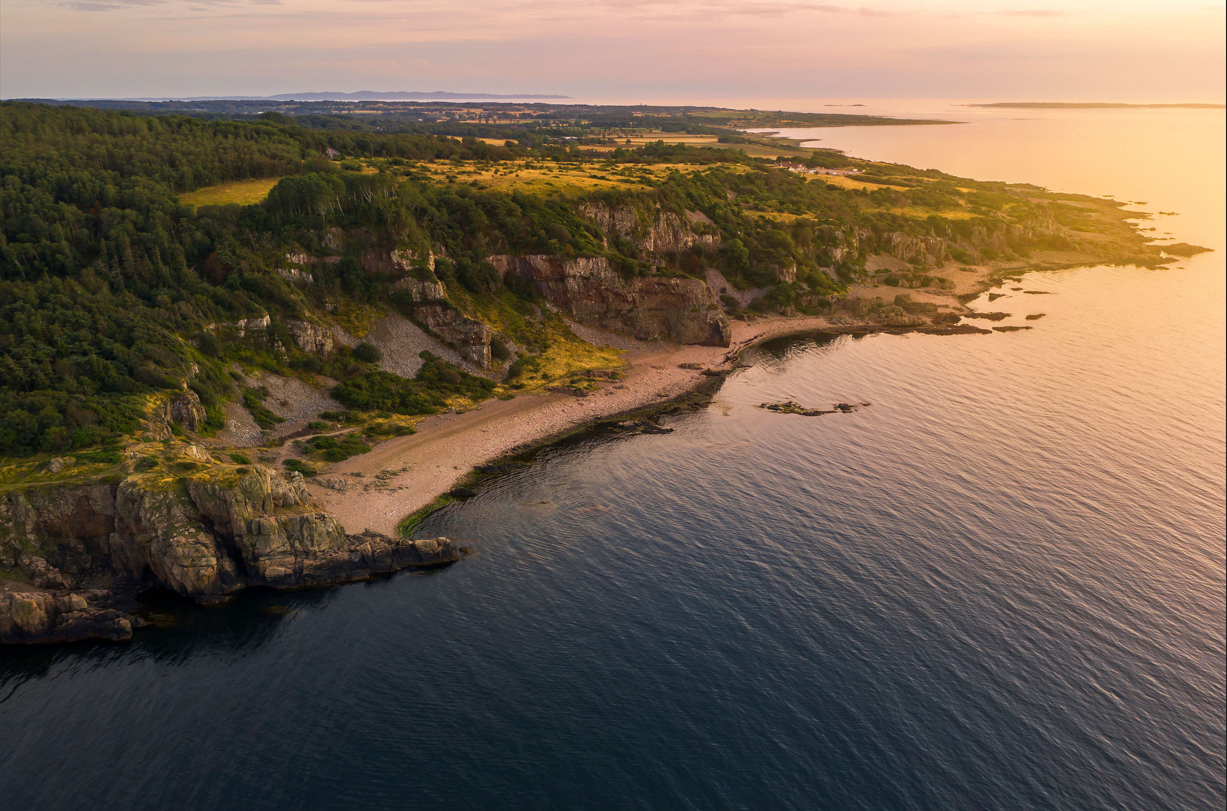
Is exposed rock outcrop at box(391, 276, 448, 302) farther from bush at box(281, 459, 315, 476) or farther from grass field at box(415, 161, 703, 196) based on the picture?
bush at box(281, 459, 315, 476)

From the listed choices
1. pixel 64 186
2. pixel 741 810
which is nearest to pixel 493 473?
pixel 741 810

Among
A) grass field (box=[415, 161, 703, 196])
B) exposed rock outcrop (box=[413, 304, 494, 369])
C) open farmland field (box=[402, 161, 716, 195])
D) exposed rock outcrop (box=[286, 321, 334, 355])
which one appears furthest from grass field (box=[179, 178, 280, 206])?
open farmland field (box=[402, 161, 716, 195])

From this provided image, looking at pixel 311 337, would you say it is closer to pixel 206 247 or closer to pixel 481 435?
pixel 206 247

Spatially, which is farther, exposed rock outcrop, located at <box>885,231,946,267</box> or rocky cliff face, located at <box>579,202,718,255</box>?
exposed rock outcrop, located at <box>885,231,946,267</box>

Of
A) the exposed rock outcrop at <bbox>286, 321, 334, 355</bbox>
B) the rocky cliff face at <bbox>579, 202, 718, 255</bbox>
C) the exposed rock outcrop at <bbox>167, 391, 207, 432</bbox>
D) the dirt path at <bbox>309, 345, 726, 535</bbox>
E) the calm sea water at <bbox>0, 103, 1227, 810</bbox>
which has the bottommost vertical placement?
the calm sea water at <bbox>0, 103, 1227, 810</bbox>

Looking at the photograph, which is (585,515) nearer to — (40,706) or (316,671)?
(316,671)

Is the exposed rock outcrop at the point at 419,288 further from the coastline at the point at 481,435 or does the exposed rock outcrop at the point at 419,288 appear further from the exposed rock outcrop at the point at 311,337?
the coastline at the point at 481,435
